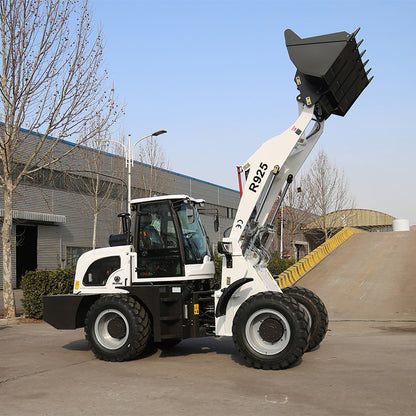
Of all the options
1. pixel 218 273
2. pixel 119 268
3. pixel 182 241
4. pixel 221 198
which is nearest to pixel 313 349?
pixel 182 241

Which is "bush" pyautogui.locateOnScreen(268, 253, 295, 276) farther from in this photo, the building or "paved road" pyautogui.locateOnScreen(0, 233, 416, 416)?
"paved road" pyautogui.locateOnScreen(0, 233, 416, 416)

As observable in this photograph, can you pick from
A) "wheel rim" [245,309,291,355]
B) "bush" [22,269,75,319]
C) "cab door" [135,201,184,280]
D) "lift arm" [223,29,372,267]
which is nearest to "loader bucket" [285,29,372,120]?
"lift arm" [223,29,372,267]

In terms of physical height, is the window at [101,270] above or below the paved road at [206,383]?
above

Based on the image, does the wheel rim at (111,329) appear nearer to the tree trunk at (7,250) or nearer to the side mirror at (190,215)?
the side mirror at (190,215)

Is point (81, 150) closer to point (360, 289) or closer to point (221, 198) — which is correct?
point (360, 289)

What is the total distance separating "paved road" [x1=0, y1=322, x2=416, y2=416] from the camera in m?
5.77

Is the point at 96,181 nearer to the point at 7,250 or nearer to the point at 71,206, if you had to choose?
the point at 71,206

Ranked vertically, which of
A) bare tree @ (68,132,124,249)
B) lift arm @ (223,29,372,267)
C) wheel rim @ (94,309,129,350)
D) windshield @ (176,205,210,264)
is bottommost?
wheel rim @ (94,309,129,350)

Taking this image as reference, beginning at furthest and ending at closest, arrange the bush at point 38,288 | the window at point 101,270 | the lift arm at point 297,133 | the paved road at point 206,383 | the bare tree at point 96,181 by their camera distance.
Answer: the bare tree at point 96,181 < the bush at point 38,288 < the window at point 101,270 < the lift arm at point 297,133 < the paved road at point 206,383

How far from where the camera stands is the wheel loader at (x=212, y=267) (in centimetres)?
795

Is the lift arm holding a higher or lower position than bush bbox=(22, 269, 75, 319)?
higher

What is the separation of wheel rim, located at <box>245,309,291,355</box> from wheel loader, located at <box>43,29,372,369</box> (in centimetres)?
2

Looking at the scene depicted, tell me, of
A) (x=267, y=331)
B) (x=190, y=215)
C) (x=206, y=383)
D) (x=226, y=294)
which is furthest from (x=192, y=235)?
(x=206, y=383)

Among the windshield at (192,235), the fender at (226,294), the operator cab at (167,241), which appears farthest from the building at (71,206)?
the fender at (226,294)
